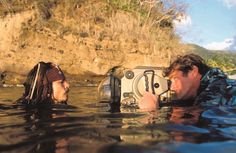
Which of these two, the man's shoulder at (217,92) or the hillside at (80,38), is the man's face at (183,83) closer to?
the man's shoulder at (217,92)

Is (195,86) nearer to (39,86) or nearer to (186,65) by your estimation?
(186,65)

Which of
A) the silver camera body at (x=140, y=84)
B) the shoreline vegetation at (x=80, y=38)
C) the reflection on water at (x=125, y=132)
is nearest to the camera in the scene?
the reflection on water at (x=125, y=132)

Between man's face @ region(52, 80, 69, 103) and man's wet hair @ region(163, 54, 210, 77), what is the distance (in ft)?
4.14

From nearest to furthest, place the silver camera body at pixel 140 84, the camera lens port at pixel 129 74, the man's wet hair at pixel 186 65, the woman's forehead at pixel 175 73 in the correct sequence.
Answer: the silver camera body at pixel 140 84, the camera lens port at pixel 129 74, the woman's forehead at pixel 175 73, the man's wet hair at pixel 186 65

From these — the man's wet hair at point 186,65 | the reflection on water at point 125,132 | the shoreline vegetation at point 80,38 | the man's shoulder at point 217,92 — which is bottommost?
the reflection on water at point 125,132

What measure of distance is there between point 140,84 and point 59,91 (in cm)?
110

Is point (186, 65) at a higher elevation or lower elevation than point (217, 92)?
higher

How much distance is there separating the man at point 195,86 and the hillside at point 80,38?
14.3 metres

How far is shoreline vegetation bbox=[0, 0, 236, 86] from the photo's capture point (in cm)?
2070

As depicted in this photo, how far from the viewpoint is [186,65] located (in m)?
5.26

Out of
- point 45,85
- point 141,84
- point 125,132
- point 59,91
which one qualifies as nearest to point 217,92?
point 141,84

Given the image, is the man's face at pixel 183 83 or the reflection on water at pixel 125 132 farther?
the man's face at pixel 183 83

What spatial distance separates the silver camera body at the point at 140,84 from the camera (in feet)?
15.8

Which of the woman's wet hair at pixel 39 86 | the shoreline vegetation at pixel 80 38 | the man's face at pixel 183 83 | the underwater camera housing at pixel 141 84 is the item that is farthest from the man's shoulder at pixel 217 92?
the shoreline vegetation at pixel 80 38
